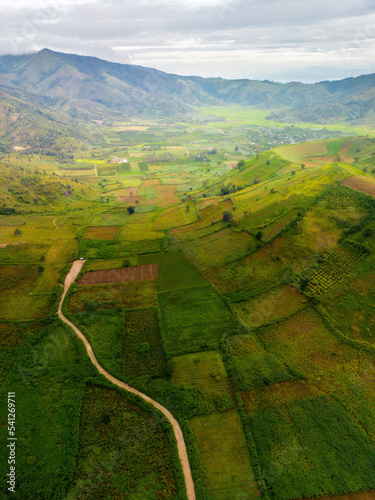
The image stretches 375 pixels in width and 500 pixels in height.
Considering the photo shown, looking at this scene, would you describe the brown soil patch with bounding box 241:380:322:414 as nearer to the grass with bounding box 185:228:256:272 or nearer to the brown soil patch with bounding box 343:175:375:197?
the grass with bounding box 185:228:256:272

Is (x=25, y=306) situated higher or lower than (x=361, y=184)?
lower

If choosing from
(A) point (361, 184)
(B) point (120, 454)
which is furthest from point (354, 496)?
(A) point (361, 184)

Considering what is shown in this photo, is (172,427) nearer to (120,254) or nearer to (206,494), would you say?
(206,494)

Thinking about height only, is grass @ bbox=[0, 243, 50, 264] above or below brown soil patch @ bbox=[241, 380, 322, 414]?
above

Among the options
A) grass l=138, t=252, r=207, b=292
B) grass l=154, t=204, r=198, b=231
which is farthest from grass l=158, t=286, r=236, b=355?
grass l=154, t=204, r=198, b=231

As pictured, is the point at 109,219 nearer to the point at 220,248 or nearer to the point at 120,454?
the point at 220,248

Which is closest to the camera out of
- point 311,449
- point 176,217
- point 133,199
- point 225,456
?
point 225,456

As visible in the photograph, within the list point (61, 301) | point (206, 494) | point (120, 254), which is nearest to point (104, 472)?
point (206, 494)
